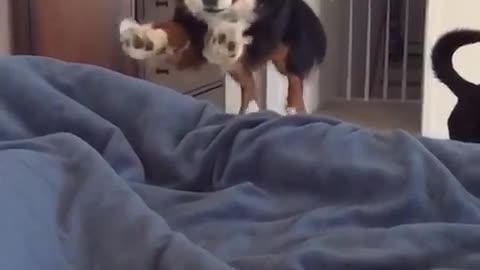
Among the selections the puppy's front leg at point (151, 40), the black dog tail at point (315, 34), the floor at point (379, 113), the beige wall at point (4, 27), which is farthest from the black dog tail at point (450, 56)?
the beige wall at point (4, 27)

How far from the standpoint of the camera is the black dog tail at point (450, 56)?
1444mm

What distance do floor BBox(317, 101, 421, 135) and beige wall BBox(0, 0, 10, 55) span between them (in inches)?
37.7

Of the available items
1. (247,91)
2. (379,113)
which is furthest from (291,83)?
(379,113)

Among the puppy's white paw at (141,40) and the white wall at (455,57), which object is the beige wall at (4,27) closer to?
the puppy's white paw at (141,40)

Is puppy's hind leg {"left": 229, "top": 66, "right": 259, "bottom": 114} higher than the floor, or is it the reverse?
puppy's hind leg {"left": 229, "top": 66, "right": 259, "bottom": 114}

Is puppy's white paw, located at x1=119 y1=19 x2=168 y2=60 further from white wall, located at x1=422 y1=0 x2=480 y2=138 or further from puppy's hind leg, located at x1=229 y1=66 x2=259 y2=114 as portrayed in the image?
white wall, located at x1=422 y1=0 x2=480 y2=138

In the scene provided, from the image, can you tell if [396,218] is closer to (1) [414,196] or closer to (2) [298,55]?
(1) [414,196]

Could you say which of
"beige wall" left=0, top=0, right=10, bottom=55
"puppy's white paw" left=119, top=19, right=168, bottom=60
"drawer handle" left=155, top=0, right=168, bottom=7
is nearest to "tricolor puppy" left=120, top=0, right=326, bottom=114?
"puppy's white paw" left=119, top=19, right=168, bottom=60

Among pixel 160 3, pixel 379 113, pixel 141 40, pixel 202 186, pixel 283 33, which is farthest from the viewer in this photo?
pixel 379 113

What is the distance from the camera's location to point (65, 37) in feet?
5.05

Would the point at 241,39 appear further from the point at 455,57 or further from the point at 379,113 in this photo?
the point at 379,113

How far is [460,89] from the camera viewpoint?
4.74 ft

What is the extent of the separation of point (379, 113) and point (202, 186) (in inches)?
61.1

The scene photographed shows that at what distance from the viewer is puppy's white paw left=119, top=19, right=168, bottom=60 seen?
1.40 metres
